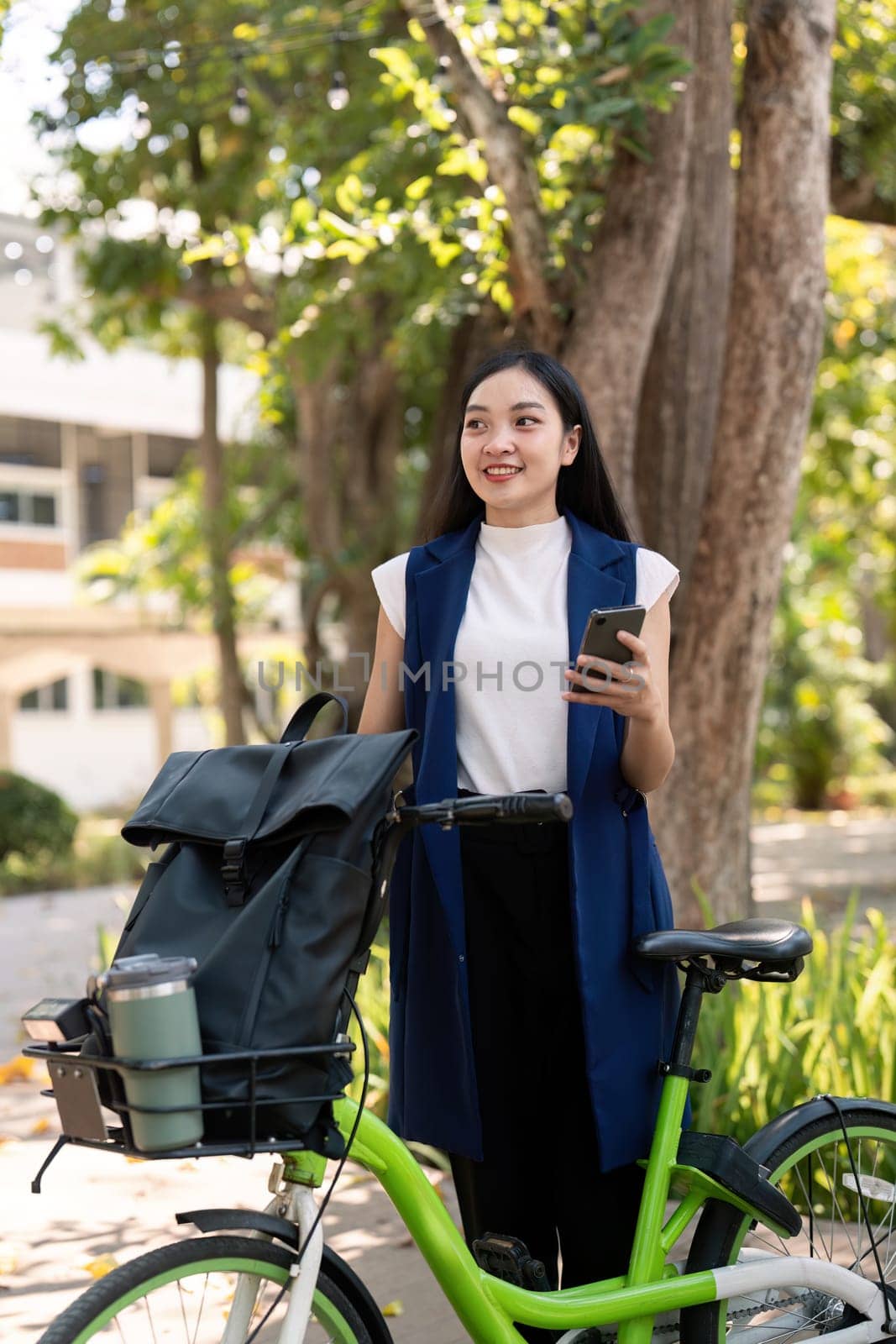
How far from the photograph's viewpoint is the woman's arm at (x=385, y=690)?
2.66 meters

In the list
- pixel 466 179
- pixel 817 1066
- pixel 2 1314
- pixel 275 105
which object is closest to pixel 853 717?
pixel 275 105

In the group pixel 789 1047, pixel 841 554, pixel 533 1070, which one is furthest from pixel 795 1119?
pixel 841 554

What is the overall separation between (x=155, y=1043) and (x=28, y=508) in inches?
964

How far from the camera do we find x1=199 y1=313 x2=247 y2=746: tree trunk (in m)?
12.2

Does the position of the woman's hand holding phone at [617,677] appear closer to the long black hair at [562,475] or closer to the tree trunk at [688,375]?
the long black hair at [562,475]

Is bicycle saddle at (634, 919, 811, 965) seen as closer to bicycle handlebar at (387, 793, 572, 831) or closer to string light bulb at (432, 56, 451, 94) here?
bicycle handlebar at (387, 793, 572, 831)

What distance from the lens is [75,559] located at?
24953 millimetres

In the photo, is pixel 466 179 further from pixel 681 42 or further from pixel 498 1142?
pixel 498 1142

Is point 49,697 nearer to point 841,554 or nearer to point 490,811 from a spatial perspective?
point 841,554

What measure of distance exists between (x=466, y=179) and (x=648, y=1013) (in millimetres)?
4853

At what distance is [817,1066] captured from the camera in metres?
4.30

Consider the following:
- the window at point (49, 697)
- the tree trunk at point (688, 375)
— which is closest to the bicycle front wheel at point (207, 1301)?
the tree trunk at point (688, 375)

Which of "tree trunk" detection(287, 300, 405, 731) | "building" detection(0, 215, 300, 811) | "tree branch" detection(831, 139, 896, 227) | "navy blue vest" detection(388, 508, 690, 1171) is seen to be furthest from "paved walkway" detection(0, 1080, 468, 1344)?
"building" detection(0, 215, 300, 811)

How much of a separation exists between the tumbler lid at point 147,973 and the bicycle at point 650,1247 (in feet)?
0.32
